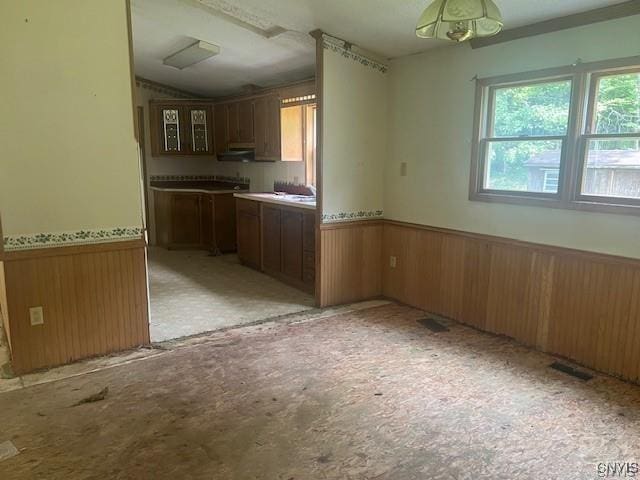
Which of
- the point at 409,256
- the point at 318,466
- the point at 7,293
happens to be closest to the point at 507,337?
the point at 409,256

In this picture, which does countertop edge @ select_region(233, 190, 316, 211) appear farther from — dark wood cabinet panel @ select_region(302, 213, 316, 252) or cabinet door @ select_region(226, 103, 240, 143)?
cabinet door @ select_region(226, 103, 240, 143)

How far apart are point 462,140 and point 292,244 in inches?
78.3

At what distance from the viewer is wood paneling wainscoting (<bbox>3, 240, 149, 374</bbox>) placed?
9.09 feet

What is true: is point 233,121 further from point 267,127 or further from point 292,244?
point 292,244

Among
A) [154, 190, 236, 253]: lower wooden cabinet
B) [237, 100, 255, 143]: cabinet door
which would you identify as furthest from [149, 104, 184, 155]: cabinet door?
[237, 100, 255, 143]: cabinet door

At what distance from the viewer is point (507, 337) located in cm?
342

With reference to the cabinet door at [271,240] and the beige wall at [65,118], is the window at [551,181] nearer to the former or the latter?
the cabinet door at [271,240]

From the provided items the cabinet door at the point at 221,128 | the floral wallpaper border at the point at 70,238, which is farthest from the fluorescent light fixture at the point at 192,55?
the floral wallpaper border at the point at 70,238

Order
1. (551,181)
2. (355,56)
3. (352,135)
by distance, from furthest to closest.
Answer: (352,135) → (355,56) → (551,181)

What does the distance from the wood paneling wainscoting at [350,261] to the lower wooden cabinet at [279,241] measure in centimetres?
34

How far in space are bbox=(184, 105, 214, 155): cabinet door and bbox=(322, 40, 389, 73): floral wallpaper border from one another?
11.4 feet

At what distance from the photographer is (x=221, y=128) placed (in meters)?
6.73

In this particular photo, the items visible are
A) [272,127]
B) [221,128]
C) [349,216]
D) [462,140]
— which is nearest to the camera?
[462,140]

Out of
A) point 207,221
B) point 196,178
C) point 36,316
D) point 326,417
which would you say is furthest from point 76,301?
point 196,178
